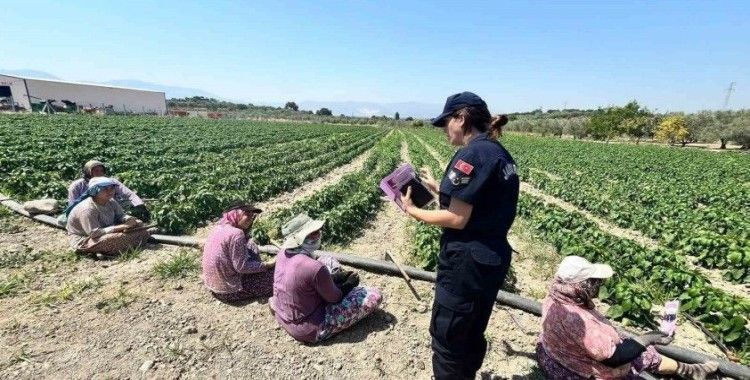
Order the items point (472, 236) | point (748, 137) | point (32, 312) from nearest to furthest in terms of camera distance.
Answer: point (472, 236) → point (32, 312) → point (748, 137)

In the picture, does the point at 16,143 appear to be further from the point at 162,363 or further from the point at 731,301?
the point at 731,301

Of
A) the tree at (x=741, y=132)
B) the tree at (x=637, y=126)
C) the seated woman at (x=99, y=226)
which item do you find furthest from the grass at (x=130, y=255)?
the tree at (x=637, y=126)

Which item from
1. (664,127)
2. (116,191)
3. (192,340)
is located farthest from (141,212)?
(664,127)

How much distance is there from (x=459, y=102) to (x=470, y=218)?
31.7 inches

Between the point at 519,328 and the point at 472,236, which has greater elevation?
the point at 472,236

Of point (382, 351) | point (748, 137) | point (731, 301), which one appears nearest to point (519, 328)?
point (382, 351)

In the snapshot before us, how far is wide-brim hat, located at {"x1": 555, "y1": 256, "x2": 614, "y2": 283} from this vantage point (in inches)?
130

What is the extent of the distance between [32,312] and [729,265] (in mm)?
10703

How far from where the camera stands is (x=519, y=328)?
4914 mm

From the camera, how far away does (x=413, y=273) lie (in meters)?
6.01

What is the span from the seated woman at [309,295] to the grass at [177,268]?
2.02 meters

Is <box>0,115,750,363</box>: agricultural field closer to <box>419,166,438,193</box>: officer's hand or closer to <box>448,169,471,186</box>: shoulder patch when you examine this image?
<box>419,166,438,193</box>: officer's hand

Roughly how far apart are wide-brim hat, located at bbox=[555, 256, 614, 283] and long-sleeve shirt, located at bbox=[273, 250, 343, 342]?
2231 millimetres

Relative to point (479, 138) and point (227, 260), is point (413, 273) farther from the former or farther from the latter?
point (479, 138)
